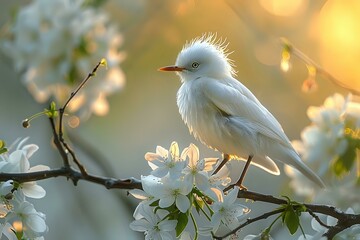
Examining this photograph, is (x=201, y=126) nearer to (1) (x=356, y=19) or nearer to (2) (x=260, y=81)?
(1) (x=356, y=19)

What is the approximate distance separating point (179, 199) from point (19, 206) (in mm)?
238

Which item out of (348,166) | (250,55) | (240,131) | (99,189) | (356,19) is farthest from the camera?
(99,189)

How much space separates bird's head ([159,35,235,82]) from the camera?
1.63 m

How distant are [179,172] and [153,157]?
0.20 ft

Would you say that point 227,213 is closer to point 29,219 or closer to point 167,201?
point 167,201

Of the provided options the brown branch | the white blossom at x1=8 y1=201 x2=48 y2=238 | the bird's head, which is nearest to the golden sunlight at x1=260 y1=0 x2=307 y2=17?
the bird's head

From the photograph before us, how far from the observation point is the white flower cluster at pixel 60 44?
166cm

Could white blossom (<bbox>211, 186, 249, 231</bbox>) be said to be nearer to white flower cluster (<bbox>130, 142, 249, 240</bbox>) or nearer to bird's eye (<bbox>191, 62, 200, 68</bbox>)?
white flower cluster (<bbox>130, 142, 249, 240</bbox>)

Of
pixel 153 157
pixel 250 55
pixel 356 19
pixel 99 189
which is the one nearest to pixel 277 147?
pixel 153 157

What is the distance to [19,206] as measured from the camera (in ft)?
3.36

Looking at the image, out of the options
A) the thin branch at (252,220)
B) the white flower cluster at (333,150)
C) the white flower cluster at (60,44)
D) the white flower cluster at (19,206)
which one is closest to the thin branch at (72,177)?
the white flower cluster at (19,206)

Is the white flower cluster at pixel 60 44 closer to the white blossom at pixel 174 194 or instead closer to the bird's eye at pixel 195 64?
the bird's eye at pixel 195 64

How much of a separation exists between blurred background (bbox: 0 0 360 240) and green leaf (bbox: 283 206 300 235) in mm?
728

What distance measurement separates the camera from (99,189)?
351 centimetres
